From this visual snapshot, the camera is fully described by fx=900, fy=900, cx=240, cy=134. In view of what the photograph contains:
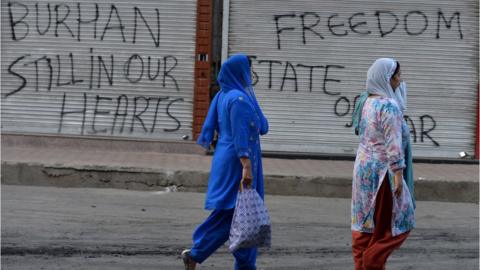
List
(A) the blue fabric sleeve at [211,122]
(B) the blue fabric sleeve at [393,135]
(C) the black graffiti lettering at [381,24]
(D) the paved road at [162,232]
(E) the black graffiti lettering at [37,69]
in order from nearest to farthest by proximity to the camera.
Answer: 1. (B) the blue fabric sleeve at [393,135]
2. (A) the blue fabric sleeve at [211,122]
3. (D) the paved road at [162,232]
4. (C) the black graffiti lettering at [381,24]
5. (E) the black graffiti lettering at [37,69]

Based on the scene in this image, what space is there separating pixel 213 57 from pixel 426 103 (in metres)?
3.08

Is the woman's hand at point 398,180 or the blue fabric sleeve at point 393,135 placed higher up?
the blue fabric sleeve at point 393,135

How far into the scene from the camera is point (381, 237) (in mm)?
5895

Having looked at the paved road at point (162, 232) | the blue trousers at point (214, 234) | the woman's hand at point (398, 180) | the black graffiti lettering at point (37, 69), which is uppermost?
the black graffiti lettering at point (37, 69)

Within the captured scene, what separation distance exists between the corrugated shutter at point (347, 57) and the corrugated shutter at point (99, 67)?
945mm

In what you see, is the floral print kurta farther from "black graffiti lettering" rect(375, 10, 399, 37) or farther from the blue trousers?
"black graffiti lettering" rect(375, 10, 399, 37)

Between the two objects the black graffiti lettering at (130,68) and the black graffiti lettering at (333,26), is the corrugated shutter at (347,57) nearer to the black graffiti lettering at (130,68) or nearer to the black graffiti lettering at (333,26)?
the black graffiti lettering at (333,26)

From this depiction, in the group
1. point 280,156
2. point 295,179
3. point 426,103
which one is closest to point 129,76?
A: point 280,156

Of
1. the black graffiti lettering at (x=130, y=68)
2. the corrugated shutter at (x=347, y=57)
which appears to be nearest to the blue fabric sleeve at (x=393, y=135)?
the corrugated shutter at (x=347, y=57)

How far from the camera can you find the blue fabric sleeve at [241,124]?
5895 millimetres

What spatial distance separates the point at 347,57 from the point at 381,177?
6.99 metres

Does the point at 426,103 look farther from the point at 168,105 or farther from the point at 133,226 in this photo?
the point at 133,226

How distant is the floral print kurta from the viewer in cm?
575

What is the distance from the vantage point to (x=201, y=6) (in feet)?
41.2
